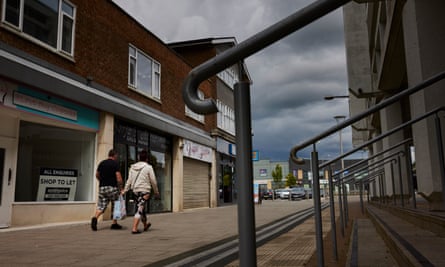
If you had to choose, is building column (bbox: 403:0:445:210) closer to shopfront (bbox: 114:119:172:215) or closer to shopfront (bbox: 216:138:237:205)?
shopfront (bbox: 114:119:172:215)

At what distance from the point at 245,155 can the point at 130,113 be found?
14007mm

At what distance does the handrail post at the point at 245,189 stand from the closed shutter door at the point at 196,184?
63.6 ft

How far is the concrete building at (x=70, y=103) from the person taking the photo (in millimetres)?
10312

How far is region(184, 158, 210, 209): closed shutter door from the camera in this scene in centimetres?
2137

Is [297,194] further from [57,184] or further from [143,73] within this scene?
[57,184]

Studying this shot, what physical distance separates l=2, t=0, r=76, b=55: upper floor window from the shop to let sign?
358cm

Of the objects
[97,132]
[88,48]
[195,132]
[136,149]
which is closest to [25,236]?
[97,132]

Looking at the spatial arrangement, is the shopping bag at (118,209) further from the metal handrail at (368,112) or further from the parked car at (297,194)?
the parked car at (297,194)

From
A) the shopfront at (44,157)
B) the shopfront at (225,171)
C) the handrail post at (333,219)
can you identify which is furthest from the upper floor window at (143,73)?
the handrail post at (333,219)

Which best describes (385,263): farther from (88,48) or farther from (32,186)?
(88,48)

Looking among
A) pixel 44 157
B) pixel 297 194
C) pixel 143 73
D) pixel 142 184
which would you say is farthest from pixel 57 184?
pixel 297 194

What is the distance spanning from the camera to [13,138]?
1055cm

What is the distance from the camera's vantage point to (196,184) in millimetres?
22906

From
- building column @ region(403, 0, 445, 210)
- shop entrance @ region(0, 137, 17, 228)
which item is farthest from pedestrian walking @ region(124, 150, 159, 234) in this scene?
building column @ region(403, 0, 445, 210)
